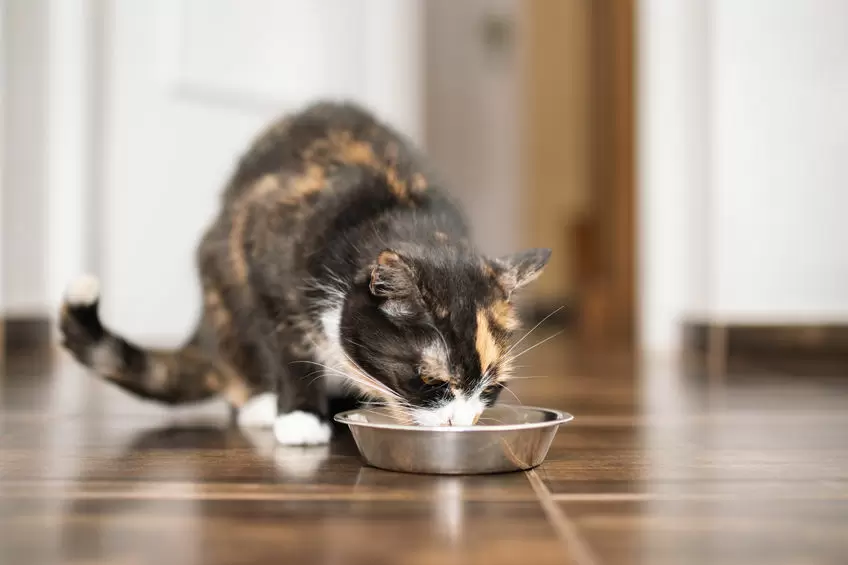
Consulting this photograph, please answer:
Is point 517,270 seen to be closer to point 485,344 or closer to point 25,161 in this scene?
point 485,344

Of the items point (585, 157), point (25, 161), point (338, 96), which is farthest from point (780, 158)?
point (585, 157)

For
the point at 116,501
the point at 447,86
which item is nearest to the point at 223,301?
the point at 116,501

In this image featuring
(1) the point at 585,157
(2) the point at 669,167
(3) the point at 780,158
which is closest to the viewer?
(3) the point at 780,158

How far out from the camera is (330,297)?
1.34m

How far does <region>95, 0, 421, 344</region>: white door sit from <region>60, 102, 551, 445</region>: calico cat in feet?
4.52

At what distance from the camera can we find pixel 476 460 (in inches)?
41.5

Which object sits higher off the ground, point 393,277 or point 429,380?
point 393,277

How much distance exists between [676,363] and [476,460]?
192 centimetres

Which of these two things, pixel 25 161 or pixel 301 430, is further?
pixel 25 161

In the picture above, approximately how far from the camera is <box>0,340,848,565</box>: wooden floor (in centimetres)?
75

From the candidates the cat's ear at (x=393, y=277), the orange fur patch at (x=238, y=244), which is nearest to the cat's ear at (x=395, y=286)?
the cat's ear at (x=393, y=277)

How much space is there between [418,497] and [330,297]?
1.55ft

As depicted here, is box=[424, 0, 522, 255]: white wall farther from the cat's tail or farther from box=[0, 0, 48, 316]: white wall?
the cat's tail

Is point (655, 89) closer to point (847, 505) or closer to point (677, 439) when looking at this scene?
point (677, 439)
